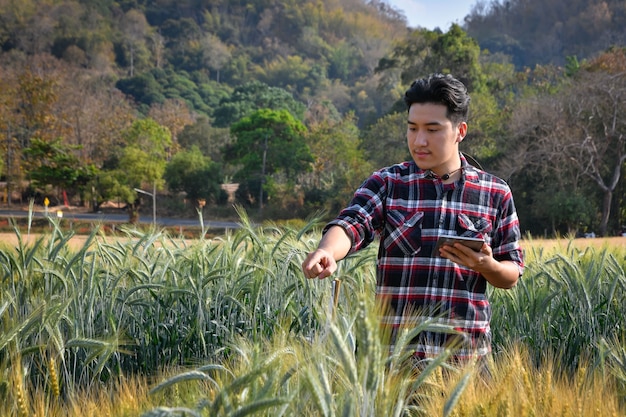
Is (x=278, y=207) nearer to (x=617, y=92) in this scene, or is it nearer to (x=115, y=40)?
(x=617, y=92)

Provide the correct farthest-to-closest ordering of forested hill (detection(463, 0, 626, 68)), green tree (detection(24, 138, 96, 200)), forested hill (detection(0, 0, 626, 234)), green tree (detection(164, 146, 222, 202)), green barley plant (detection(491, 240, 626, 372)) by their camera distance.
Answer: forested hill (detection(463, 0, 626, 68)) < green tree (detection(164, 146, 222, 202)) < green tree (detection(24, 138, 96, 200)) < forested hill (detection(0, 0, 626, 234)) < green barley plant (detection(491, 240, 626, 372))

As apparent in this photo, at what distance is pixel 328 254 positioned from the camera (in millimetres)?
1819

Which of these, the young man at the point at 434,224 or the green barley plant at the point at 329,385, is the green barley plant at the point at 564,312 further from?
the green barley plant at the point at 329,385

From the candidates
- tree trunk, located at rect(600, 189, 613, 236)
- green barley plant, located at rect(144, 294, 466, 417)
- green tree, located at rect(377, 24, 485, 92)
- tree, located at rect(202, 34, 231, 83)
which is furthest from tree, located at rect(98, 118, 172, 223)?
tree, located at rect(202, 34, 231, 83)

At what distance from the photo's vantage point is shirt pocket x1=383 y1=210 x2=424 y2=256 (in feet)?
6.77

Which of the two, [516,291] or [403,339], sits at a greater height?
[403,339]

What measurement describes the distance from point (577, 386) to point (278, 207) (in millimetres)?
33761

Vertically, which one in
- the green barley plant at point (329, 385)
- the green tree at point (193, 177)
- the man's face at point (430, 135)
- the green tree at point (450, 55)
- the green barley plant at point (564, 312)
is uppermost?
the green tree at point (450, 55)

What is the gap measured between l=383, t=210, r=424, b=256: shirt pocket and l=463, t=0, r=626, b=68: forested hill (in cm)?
9044

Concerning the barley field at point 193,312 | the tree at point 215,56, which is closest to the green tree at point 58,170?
the barley field at point 193,312

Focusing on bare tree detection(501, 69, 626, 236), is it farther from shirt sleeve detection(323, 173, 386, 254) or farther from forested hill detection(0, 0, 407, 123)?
forested hill detection(0, 0, 407, 123)

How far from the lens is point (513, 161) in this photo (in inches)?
956

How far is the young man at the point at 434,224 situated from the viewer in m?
2.02

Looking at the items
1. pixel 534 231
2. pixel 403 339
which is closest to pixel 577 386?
pixel 403 339
